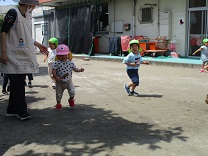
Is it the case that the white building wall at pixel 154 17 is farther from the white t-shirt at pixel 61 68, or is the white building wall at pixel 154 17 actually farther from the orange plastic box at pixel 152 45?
the white t-shirt at pixel 61 68

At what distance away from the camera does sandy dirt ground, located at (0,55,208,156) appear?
371 cm

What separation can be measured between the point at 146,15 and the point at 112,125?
13598 millimetres

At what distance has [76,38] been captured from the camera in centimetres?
1969

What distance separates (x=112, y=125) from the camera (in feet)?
15.3

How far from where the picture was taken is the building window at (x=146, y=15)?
1708cm

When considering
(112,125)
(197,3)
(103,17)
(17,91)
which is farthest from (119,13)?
(112,125)

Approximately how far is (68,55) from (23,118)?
1.48 meters

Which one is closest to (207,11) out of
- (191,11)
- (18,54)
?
(191,11)

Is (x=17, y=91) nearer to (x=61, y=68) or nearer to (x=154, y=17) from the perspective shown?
(x=61, y=68)

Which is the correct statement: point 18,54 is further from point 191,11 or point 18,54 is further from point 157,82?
point 191,11

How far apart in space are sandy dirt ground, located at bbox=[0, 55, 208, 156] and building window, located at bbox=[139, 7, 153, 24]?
9.94 metres

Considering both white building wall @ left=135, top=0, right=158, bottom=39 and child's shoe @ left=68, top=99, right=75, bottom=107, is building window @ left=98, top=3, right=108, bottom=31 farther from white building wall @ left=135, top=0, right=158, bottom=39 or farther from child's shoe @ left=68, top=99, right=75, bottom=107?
child's shoe @ left=68, top=99, right=75, bottom=107

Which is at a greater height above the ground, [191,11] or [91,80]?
[191,11]

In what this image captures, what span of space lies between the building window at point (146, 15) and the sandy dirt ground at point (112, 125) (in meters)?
9.94
